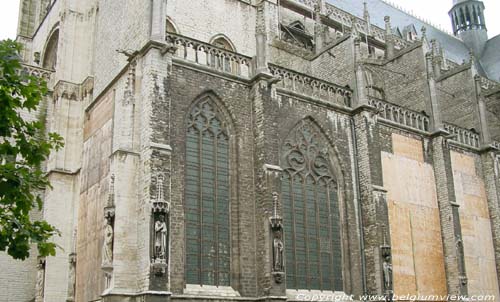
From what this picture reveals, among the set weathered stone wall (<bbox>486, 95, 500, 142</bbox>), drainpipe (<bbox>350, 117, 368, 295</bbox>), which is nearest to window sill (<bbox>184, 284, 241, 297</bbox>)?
drainpipe (<bbox>350, 117, 368, 295</bbox>)

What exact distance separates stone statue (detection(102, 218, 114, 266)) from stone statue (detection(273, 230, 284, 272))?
376cm

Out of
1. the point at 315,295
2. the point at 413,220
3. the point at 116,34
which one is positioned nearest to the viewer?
the point at 315,295

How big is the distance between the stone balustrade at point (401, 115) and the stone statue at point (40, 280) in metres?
10.8

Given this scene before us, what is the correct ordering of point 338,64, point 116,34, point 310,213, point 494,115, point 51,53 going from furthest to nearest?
point 494,115 → point 51,53 → point 338,64 → point 116,34 → point 310,213

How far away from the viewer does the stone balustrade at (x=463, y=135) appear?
70.9 feet

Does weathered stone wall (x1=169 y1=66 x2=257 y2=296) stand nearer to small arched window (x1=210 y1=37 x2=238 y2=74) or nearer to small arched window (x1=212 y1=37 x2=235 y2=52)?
small arched window (x1=210 y1=37 x2=238 y2=74)

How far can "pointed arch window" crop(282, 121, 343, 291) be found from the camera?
15672mm

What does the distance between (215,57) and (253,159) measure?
287 cm

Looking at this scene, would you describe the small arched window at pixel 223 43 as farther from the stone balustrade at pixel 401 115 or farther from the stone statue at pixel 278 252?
the stone statue at pixel 278 252

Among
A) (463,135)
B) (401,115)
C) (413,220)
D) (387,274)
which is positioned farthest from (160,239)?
(463,135)

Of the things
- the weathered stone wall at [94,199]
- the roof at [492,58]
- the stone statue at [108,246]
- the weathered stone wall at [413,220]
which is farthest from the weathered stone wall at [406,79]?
the roof at [492,58]

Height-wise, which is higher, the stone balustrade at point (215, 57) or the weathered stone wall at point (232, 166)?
the stone balustrade at point (215, 57)

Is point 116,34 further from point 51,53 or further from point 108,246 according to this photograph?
point 108,246

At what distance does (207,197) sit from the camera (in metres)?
14.5
